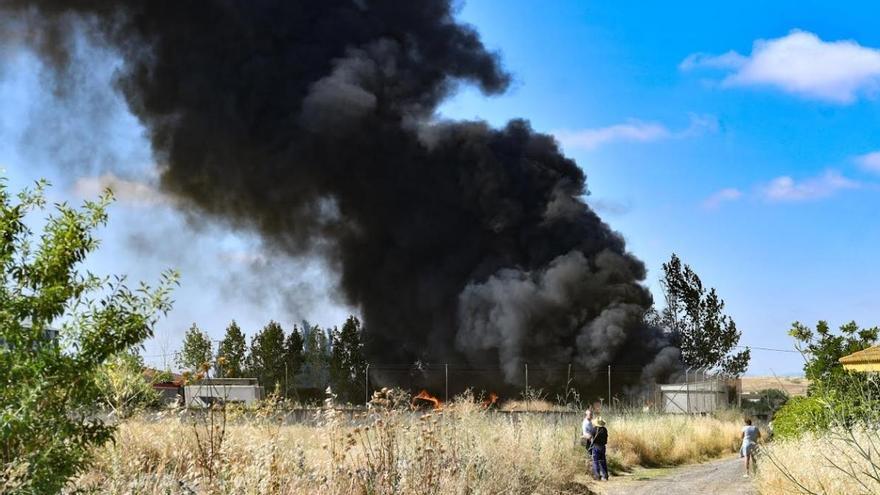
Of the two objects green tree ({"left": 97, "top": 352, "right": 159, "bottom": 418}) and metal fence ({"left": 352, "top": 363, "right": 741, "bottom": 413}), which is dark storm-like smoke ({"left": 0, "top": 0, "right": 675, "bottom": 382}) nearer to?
metal fence ({"left": 352, "top": 363, "right": 741, "bottom": 413})

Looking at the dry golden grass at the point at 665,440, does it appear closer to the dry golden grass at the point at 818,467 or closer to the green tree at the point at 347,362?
the dry golden grass at the point at 818,467

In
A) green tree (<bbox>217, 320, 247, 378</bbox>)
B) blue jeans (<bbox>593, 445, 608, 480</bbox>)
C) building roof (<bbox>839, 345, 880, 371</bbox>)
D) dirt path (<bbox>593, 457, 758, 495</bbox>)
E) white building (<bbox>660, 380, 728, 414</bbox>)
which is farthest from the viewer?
green tree (<bbox>217, 320, 247, 378</bbox>)

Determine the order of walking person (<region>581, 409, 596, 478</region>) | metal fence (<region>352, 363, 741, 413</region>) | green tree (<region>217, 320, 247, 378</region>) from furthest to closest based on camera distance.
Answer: green tree (<region>217, 320, 247, 378</region>), metal fence (<region>352, 363, 741, 413</region>), walking person (<region>581, 409, 596, 478</region>)

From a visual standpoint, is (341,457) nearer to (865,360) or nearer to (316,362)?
(865,360)

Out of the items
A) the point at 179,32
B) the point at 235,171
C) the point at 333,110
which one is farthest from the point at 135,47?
the point at 333,110

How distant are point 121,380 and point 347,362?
47363mm

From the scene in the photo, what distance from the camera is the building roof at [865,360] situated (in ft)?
57.5

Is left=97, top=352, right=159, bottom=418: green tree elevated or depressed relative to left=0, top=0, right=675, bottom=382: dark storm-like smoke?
depressed

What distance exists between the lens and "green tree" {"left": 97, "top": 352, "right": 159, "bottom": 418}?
7941 millimetres

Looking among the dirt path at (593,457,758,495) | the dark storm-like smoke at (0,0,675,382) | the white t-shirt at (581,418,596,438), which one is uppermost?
the dark storm-like smoke at (0,0,675,382)

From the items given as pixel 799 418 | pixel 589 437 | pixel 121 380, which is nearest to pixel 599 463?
pixel 589 437

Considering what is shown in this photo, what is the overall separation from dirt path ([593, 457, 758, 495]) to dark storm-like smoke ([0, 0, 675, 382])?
30457 mm

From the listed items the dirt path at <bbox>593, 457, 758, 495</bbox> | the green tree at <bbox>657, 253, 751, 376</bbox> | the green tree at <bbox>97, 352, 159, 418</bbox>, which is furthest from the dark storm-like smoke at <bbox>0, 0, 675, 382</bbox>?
the green tree at <bbox>97, 352, 159, 418</bbox>

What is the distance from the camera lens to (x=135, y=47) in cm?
5669
